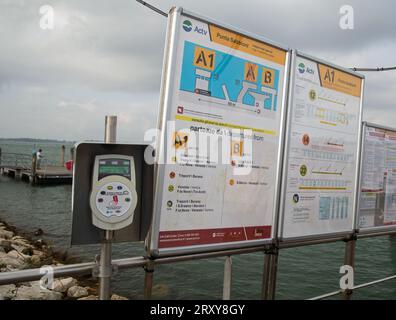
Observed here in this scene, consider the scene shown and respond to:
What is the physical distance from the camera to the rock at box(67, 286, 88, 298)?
9.26 meters

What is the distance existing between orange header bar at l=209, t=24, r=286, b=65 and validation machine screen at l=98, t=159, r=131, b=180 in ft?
4.08

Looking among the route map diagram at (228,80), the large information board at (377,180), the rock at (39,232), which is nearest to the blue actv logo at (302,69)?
the route map diagram at (228,80)

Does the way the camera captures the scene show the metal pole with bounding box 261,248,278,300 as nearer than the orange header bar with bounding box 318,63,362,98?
Yes

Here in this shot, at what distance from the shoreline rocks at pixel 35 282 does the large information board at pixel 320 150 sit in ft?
19.4

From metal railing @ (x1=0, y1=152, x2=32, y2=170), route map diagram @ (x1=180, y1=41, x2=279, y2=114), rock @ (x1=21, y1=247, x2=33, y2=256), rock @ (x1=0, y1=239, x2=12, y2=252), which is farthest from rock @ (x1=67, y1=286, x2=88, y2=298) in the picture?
metal railing @ (x1=0, y1=152, x2=32, y2=170)

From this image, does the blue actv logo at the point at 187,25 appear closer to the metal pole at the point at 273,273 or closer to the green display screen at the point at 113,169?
the green display screen at the point at 113,169

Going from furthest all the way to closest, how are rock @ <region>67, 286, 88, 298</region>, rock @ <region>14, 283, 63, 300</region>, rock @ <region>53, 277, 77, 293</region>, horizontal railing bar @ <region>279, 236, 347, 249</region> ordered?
1. rock @ <region>53, 277, 77, 293</region>
2. rock @ <region>67, 286, 88, 298</region>
3. rock @ <region>14, 283, 63, 300</region>
4. horizontal railing bar @ <region>279, 236, 347, 249</region>

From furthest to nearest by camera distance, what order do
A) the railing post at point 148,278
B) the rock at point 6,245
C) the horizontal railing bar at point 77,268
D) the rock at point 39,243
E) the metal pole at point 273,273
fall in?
the rock at point 39,243 → the rock at point 6,245 → the metal pole at point 273,273 → the railing post at point 148,278 → the horizontal railing bar at point 77,268

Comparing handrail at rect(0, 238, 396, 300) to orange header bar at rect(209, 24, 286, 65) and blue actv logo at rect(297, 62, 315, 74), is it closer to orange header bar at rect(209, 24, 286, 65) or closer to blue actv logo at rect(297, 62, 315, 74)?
orange header bar at rect(209, 24, 286, 65)

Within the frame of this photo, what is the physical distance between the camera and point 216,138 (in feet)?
10.2

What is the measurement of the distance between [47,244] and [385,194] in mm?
13726

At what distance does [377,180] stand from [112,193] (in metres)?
3.62

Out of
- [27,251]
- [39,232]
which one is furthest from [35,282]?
[39,232]

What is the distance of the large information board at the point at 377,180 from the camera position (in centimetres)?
463
